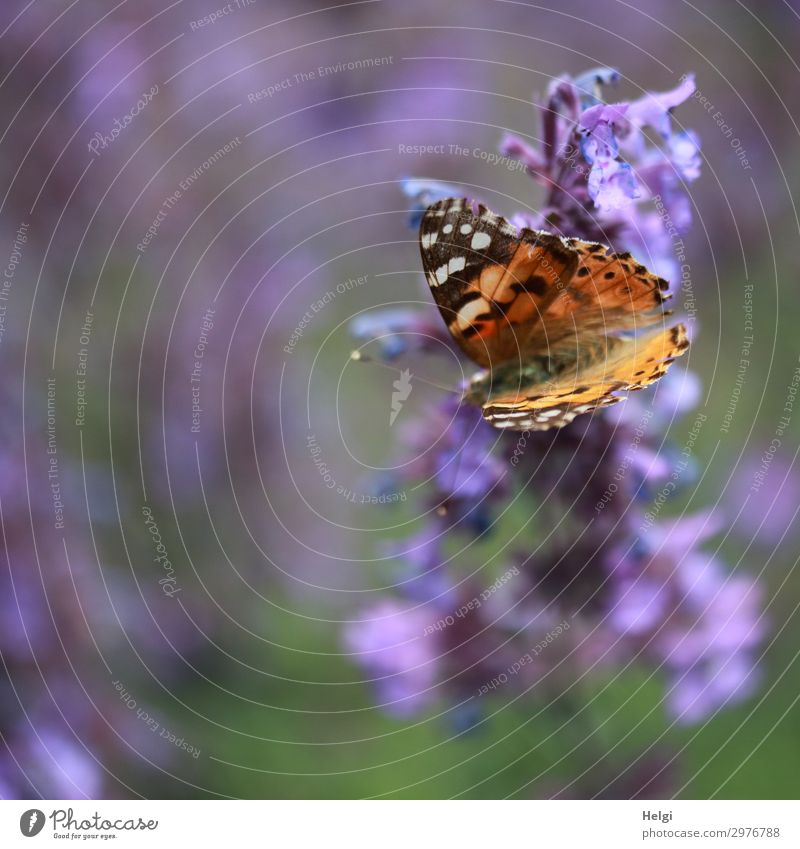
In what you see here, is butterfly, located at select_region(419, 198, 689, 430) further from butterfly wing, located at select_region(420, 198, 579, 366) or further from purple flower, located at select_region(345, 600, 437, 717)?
purple flower, located at select_region(345, 600, 437, 717)

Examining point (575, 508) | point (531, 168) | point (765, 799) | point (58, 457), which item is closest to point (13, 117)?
point (58, 457)

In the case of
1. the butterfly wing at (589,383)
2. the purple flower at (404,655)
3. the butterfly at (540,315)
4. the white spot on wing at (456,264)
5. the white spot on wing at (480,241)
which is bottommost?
the purple flower at (404,655)

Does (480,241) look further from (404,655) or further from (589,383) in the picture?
(404,655)

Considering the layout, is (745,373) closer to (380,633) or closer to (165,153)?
(380,633)

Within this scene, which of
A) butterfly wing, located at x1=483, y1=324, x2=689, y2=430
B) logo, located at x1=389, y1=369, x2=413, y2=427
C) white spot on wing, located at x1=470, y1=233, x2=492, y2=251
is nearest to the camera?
butterfly wing, located at x1=483, y1=324, x2=689, y2=430
